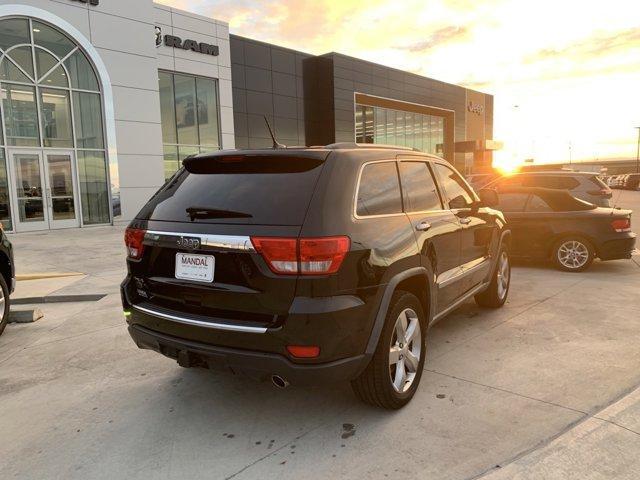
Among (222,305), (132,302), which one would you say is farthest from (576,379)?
(132,302)

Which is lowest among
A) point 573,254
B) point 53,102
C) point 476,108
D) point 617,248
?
point 573,254

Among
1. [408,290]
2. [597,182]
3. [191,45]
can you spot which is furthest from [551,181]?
[191,45]

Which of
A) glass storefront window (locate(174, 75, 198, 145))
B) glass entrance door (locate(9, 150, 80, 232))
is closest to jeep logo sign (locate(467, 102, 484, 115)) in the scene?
glass storefront window (locate(174, 75, 198, 145))

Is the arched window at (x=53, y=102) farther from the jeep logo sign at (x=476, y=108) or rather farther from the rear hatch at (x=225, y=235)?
the jeep logo sign at (x=476, y=108)

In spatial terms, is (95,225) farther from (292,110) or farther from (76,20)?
(292,110)

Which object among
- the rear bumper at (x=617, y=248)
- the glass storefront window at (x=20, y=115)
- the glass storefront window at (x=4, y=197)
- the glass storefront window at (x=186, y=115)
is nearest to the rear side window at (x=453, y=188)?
the rear bumper at (x=617, y=248)

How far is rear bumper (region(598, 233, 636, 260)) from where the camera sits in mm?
7723

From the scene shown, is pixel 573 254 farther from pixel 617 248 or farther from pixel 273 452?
pixel 273 452

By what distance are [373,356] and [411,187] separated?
1.37 m

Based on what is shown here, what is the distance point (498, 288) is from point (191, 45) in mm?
19828

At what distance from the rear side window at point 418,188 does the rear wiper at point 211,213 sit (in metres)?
1.26

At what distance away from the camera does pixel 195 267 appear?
2.98 metres

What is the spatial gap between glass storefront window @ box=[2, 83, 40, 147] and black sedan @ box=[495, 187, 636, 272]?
14.7m

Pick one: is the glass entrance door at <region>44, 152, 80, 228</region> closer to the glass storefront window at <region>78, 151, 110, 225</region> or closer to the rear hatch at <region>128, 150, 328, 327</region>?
the glass storefront window at <region>78, 151, 110, 225</region>
